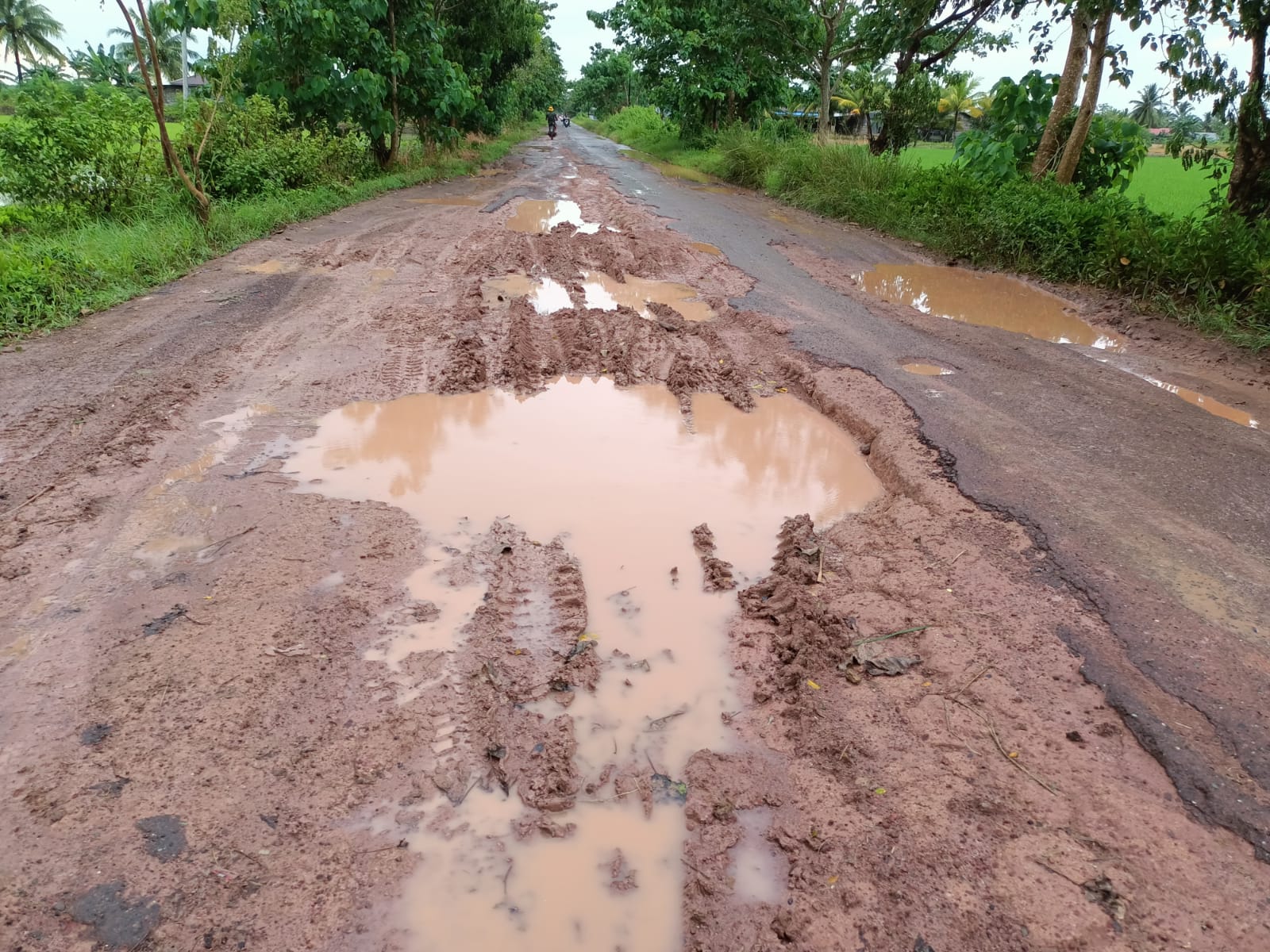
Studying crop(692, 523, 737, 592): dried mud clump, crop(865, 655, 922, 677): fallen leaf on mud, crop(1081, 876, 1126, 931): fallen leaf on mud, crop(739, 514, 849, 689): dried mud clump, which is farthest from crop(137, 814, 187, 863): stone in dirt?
crop(1081, 876, 1126, 931): fallen leaf on mud

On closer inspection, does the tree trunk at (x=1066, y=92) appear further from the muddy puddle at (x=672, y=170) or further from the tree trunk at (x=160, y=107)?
the tree trunk at (x=160, y=107)

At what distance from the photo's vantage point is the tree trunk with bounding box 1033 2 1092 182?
372 inches

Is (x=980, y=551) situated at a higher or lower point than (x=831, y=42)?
lower

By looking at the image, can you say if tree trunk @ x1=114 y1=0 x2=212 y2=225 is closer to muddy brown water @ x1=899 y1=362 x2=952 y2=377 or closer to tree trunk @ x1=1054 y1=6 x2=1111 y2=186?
muddy brown water @ x1=899 y1=362 x2=952 y2=377

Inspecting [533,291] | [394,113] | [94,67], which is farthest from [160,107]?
[94,67]

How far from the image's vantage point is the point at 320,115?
14258 millimetres

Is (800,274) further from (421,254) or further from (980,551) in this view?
(980,551)

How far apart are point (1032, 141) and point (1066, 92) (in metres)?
1.03

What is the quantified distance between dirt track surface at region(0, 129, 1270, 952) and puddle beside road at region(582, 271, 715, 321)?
216 cm

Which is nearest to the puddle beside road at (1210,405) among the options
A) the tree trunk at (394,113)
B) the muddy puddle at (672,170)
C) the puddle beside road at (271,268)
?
the puddle beside road at (271,268)

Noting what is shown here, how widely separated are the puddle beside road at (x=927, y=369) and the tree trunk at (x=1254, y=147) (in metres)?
4.50

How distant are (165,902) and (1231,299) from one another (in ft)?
28.1

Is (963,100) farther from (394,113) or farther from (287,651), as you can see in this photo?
(287,651)

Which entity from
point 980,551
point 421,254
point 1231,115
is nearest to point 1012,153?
point 1231,115
